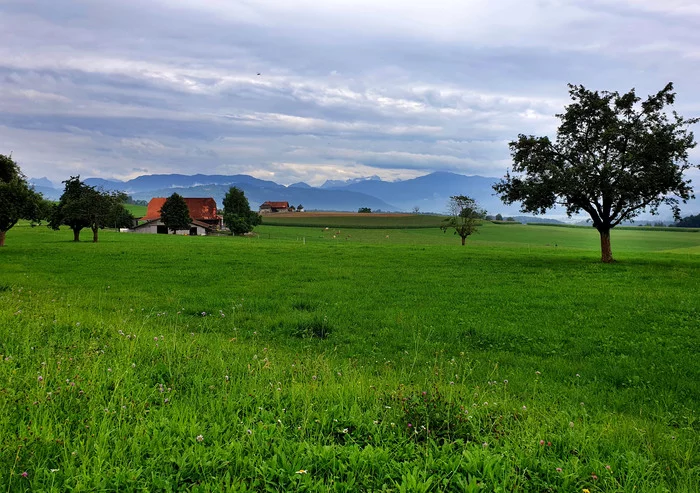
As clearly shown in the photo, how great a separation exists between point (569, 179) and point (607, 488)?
3035cm

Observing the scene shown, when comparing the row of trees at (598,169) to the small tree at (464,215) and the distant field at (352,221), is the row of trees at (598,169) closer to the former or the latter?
the small tree at (464,215)

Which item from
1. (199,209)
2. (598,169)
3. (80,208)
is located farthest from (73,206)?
(199,209)

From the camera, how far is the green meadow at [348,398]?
4.10 meters

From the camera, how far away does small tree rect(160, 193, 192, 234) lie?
10319 cm

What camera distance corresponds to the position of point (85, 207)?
5522 cm

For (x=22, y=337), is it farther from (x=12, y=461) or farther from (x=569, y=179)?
(x=569, y=179)

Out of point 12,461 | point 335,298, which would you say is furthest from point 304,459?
point 335,298

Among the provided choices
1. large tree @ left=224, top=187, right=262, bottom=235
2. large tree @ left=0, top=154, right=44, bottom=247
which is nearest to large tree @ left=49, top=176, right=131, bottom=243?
large tree @ left=0, top=154, right=44, bottom=247

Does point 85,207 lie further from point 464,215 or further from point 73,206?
point 464,215

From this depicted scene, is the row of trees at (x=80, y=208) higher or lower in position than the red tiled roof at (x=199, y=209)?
lower

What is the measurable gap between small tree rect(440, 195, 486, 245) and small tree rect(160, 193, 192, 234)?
63.3 metres

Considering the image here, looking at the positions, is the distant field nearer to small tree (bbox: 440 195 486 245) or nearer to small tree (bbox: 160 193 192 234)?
small tree (bbox: 160 193 192 234)

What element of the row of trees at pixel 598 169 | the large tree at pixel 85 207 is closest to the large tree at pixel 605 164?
the row of trees at pixel 598 169

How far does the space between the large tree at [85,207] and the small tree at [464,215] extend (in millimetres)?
53369
